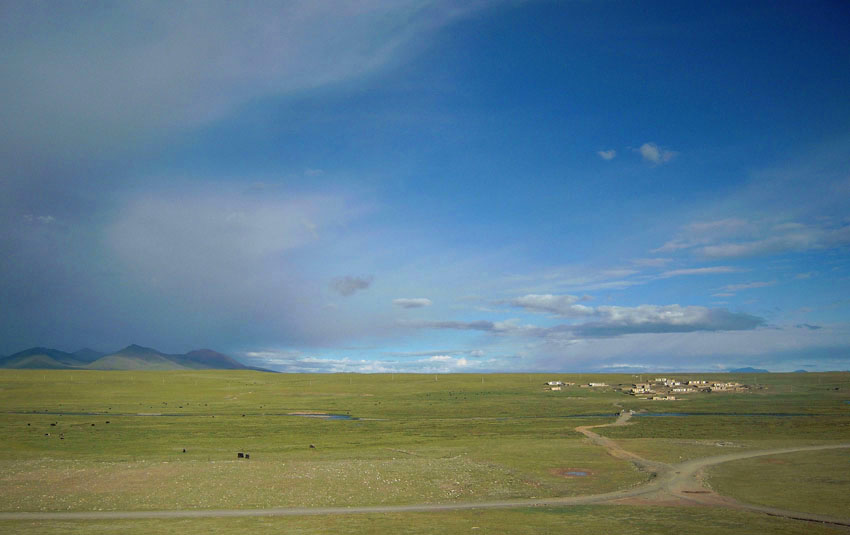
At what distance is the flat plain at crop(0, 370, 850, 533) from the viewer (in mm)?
33531

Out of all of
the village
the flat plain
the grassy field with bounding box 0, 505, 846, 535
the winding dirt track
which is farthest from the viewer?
the village

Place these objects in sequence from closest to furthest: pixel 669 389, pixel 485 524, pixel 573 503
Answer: pixel 485 524, pixel 573 503, pixel 669 389

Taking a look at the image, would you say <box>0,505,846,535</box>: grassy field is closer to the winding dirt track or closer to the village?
the winding dirt track

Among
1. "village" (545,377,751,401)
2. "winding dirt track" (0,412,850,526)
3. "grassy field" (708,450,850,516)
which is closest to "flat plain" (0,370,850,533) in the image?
Result: "grassy field" (708,450,850,516)

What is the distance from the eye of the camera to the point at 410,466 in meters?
50.4

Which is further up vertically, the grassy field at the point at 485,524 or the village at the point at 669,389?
the grassy field at the point at 485,524

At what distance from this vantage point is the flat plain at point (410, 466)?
3353cm

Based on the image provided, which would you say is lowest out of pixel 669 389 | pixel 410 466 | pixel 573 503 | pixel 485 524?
pixel 669 389

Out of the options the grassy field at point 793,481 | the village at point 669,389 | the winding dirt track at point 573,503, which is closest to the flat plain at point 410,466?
the grassy field at point 793,481

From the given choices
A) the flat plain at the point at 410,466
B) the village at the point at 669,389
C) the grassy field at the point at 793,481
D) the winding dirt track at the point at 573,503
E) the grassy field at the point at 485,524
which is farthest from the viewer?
the village at the point at 669,389

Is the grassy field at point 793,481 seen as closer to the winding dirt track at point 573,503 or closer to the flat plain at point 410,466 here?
the flat plain at point 410,466

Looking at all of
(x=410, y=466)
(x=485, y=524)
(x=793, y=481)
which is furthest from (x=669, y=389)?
(x=485, y=524)

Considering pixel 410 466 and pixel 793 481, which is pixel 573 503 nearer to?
pixel 410 466

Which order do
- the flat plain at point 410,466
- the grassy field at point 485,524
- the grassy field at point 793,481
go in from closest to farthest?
the grassy field at point 485,524 < the flat plain at point 410,466 < the grassy field at point 793,481
